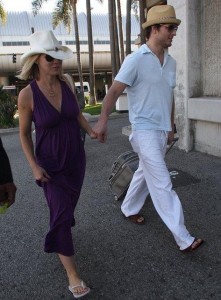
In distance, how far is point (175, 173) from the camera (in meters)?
5.14

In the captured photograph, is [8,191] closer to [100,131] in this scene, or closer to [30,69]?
[30,69]

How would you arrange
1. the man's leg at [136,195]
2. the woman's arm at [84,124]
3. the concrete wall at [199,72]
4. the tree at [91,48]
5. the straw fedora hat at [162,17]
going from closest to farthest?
1. the woman's arm at [84,124]
2. the straw fedora hat at [162,17]
3. the man's leg at [136,195]
4. the concrete wall at [199,72]
5. the tree at [91,48]

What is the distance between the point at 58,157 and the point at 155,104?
3.34ft

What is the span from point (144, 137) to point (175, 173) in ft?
7.44

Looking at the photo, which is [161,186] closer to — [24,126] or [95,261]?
[95,261]

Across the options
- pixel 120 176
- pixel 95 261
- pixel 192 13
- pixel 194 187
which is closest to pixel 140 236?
pixel 95 261

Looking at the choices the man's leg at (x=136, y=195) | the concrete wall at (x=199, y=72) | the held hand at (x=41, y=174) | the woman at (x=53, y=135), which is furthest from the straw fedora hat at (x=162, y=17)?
the concrete wall at (x=199, y=72)

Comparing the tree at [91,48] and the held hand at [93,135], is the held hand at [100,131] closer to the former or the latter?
the held hand at [93,135]

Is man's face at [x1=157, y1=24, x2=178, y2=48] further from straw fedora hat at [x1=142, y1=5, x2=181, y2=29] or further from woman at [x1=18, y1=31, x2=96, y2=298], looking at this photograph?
woman at [x1=18, y1=31, x2=96, y2=298]

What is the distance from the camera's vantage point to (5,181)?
75.1 inches

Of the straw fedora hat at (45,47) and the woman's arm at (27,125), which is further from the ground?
the straw fedora hat at (45,47)

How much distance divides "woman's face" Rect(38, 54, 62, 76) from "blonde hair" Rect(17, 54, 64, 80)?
0.04 meters

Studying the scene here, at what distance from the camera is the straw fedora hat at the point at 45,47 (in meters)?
2.43

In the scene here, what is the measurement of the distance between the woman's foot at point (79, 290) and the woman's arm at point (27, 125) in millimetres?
799
